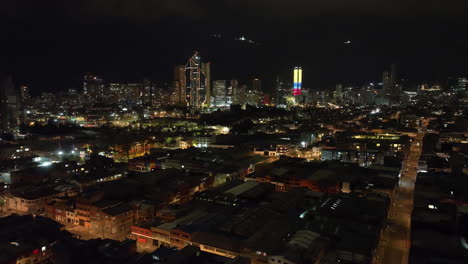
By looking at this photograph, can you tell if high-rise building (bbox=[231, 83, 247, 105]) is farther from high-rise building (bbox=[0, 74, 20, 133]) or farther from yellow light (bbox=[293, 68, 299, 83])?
high-rise building (bbox=[0, 74, 20, 133])

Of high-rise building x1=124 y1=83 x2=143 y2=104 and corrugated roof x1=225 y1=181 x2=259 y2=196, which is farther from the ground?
high-rise building x1=124 y1=83 x2=143 y2=104

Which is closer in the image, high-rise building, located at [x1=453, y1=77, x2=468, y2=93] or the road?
the road

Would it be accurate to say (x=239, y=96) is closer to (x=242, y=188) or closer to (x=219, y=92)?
(x=219, y=92)

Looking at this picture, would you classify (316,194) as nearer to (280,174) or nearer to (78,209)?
(280,174)

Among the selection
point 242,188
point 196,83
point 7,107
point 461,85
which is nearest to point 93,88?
point 196,83

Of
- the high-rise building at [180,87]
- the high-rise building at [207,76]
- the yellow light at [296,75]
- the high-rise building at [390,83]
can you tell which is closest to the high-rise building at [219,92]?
the high-rise building at [207,76]

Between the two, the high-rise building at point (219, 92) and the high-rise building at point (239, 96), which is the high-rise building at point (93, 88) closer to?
the high-rise building at point (219, 92)

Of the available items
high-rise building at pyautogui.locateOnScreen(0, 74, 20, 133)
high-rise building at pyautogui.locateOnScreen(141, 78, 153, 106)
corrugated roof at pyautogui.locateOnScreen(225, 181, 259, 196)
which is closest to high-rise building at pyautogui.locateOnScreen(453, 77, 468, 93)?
high-rise building at pyautogui.locateOnScreen(141, 78, 153, 106)
